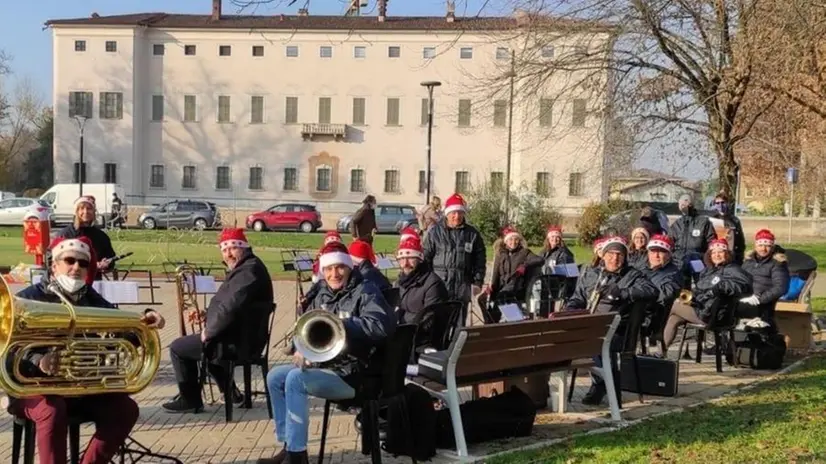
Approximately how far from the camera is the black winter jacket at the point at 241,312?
19.4ft

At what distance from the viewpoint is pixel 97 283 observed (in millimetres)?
6504

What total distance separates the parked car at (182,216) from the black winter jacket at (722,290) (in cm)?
3220

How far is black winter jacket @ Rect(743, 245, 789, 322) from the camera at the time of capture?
8.80 metres

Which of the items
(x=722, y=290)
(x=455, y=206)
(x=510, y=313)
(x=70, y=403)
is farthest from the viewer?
(x=455, y=206)

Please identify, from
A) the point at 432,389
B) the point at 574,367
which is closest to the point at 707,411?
the point at 574,367

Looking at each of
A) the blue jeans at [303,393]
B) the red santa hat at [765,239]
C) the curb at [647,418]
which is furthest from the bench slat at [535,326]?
the red santa hat at [765,239]

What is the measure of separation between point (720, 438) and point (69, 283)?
169 inches

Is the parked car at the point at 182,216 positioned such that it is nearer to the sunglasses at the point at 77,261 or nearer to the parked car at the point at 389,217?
the parked car at the point at 389,217

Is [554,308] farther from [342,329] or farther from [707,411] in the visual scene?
[342,329]

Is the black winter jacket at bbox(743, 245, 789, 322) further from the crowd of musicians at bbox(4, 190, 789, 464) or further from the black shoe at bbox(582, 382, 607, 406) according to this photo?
the black shoe at bbox(582, 382, 607, 406)

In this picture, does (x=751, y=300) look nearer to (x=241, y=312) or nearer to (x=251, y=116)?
(x=241, y=312)

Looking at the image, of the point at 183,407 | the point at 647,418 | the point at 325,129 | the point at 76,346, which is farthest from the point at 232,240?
the point at 325,129

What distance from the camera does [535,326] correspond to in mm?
5586

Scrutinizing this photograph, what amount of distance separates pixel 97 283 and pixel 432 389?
2.93 metres
